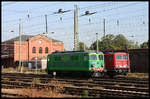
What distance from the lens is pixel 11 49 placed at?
5897cm

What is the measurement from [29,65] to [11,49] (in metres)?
10.9

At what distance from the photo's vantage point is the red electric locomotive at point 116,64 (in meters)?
26.0

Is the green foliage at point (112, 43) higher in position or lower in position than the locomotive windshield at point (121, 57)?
higher

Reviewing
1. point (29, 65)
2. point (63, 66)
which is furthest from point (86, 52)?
point (29, 65)

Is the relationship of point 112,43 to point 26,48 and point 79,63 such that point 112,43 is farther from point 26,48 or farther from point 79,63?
point 79,63

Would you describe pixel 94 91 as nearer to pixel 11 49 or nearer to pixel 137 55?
pixel 137 55

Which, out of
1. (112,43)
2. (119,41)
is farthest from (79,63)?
(119,41)

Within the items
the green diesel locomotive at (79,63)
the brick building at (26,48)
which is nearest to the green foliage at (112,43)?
the brick building at (26,48)

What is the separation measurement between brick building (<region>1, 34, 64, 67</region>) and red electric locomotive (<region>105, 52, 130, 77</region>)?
106ft

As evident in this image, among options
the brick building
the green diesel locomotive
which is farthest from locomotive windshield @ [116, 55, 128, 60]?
the brick building

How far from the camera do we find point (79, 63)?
24.7 m

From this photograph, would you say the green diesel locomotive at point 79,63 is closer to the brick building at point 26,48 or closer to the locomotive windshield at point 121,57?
the locomotive windshield at point 121,57

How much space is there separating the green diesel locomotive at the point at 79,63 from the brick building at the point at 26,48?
3072 centimetres

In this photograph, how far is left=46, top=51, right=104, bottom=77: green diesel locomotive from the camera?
78.9ft
